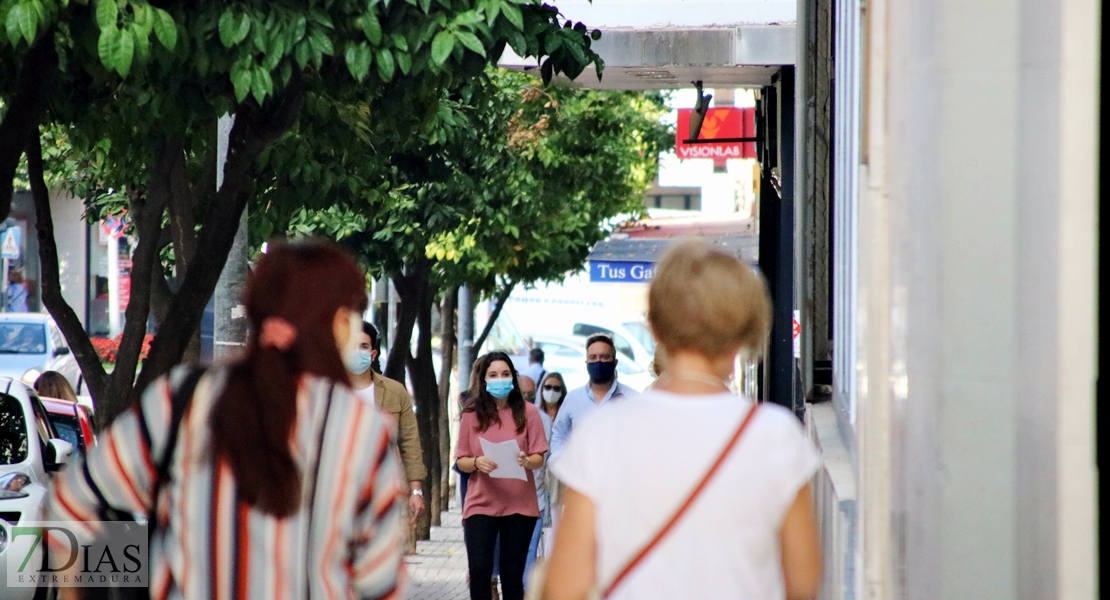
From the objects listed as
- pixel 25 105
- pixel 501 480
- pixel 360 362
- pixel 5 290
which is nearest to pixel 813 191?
pixel 360 362

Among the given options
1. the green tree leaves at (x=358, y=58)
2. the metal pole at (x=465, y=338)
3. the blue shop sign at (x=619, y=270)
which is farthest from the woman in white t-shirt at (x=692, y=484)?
the blue shop sign at (x=619, y=270)

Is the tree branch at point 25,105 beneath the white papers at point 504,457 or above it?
above

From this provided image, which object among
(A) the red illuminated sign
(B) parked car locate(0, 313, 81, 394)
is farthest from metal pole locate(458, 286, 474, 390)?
(B) parked car locate(0, 313, 81, 394)

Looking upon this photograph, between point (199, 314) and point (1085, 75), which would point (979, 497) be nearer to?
point (1085, 75)

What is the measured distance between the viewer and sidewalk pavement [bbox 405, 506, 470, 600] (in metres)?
11.7

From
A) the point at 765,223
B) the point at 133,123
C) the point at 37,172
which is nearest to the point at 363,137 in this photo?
the point at 133,123

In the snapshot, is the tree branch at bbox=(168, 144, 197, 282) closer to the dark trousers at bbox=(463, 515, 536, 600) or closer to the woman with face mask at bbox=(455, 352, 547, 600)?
the woman with face mask at bbox=(455, 352, 547, 600)

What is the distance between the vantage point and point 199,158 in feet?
33.4

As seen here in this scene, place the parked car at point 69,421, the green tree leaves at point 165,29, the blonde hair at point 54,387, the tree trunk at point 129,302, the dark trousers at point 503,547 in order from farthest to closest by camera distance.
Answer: the blonde hair at point 54,387, the parked car at point 69,421, the dark trousers at point 503,547, the tree trunk at point 129,302, the green tree leaves at point 165,29

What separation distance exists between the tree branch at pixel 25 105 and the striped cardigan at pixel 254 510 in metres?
4.11

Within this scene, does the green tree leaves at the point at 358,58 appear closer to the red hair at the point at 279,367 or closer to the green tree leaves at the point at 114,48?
the green tree leaves at the point at 114,48

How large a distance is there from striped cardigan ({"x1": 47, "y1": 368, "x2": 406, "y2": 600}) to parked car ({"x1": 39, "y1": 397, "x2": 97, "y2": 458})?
9.46 m

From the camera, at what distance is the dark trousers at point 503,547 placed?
8461mm

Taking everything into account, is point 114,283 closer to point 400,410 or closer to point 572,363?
point 572,363
